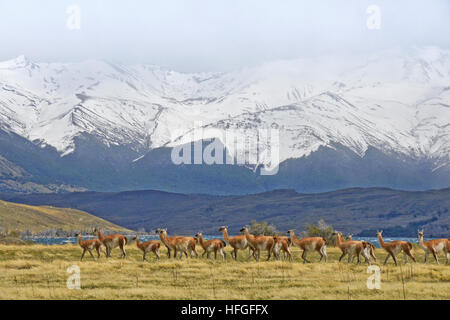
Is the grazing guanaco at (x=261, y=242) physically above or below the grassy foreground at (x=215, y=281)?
above

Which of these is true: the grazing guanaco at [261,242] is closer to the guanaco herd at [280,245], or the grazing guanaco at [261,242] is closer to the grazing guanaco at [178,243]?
the guanaco herd at [280,245]

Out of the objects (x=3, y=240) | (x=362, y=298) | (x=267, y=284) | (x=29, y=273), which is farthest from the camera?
(x=3, y=240)

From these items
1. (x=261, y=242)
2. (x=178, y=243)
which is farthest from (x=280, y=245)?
(x=178, y=243)

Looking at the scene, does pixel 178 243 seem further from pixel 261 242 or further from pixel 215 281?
pixel 215 281

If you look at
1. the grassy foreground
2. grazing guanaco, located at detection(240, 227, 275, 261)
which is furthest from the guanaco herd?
the grassy foreground

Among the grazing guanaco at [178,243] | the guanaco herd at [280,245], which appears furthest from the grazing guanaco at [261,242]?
the grazing guanaco at [178,243]

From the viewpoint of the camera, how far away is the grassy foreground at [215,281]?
33438 millimetres

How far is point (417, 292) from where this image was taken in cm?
3391

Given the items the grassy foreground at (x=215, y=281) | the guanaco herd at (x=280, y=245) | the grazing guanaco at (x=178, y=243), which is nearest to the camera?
the grassy foreground at (x=215, y=281)

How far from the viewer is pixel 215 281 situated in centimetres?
3872
